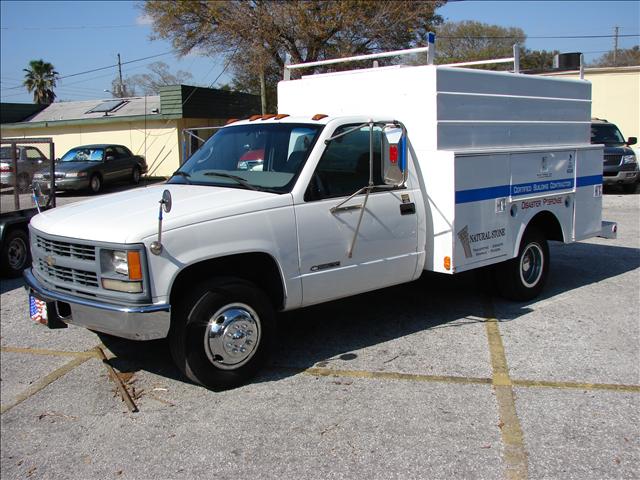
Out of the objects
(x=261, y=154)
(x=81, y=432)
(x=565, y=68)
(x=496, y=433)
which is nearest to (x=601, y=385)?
(x=496, y=433)

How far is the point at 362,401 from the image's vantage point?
15.2 ft

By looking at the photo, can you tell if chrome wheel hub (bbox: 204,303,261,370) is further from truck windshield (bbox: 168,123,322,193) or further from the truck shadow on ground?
truck windshield (bbox: 168,123,322,193)

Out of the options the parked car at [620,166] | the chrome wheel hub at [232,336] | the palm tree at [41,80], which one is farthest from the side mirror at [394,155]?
the palm tree at [41,80]

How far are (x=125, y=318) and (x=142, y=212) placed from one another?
2.60ft

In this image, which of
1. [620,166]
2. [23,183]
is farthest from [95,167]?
[620,166]

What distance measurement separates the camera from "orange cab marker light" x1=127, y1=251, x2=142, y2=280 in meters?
4.29

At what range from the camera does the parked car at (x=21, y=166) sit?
29.4ft

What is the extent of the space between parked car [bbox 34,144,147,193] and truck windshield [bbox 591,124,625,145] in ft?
52.1

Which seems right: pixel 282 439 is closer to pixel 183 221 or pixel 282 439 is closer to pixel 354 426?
pixel 354 426

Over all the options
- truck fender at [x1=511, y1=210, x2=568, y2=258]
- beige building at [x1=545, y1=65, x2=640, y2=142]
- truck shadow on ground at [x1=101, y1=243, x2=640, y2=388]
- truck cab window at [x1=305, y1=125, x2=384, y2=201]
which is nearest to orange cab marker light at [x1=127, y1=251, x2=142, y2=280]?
truck shadow on ground at [x1=101, y1=243, x2=640, y2=388]

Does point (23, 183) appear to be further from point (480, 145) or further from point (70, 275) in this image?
point (480, 145)

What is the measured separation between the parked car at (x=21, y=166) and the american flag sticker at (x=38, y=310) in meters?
4.61

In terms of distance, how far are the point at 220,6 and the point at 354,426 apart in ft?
80.8

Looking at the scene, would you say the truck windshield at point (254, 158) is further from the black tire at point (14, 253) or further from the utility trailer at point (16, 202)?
the black tire at point (14, 253)
